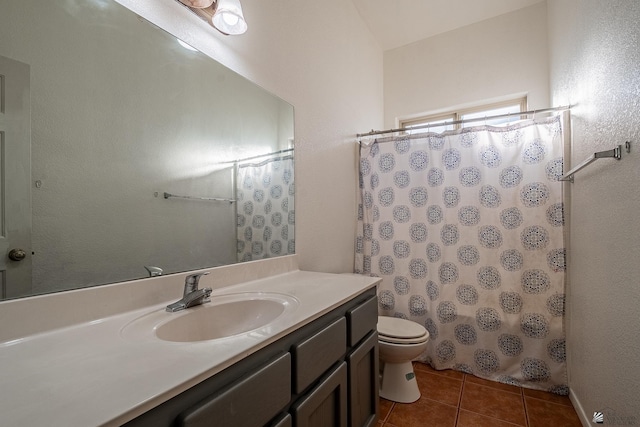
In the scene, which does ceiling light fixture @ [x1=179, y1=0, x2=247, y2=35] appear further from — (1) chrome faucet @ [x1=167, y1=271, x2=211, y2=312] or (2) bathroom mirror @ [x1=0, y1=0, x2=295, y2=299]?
(1) chrome faucet @ [x1=167, y1=271, x2=211, y2=312]

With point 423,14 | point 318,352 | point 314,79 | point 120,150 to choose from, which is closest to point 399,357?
point 318,352

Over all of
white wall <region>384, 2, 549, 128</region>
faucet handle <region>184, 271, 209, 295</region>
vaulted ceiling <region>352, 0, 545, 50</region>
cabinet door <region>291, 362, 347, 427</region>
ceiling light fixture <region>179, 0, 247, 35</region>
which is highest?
vaulted ceiling <region>352, 0, 545, 50</region>

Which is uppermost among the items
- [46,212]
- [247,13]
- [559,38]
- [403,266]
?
[559,38]

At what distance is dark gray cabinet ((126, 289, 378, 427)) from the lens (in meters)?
0.56

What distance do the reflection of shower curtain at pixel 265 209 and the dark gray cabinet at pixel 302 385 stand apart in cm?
53

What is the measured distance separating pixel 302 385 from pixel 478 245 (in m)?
1.67

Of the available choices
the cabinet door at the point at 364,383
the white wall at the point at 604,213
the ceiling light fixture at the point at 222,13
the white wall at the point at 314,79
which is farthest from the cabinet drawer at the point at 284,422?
the ceiling light fixture at the point at 222,13

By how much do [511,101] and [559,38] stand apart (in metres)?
0.67

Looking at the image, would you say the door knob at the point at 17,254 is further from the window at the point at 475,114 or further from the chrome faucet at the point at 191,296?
the window at the point at 475,114

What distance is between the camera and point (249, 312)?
3.53 ft

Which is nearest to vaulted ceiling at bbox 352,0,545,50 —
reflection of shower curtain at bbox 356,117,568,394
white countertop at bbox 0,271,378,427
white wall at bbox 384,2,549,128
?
white wall at bbox 384,2,549,128

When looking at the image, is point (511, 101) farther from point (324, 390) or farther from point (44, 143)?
point (44, 143)

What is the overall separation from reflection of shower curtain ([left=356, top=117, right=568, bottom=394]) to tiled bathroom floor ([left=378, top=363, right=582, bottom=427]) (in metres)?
0.13

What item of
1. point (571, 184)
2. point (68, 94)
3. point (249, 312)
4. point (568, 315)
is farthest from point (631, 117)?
point (68, 94)
